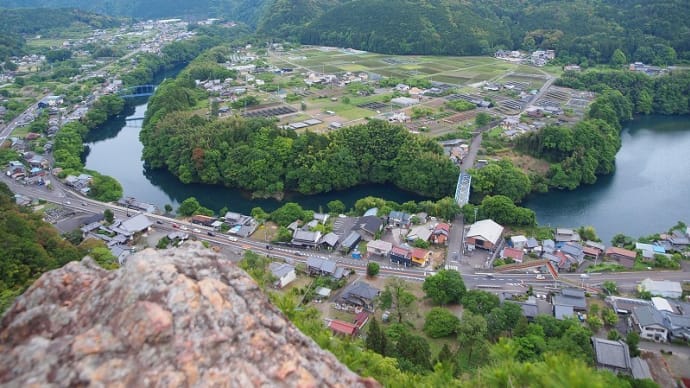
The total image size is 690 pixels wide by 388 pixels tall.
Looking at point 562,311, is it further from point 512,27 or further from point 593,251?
point 512,27

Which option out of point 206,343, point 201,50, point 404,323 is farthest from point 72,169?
point 201,50

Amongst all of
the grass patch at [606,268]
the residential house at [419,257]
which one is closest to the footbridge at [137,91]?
the residential house at [419,257]

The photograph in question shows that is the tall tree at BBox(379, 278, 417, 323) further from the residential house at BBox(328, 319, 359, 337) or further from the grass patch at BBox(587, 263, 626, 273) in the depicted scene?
the grass patch at BBox(587, 263, 626, 273)

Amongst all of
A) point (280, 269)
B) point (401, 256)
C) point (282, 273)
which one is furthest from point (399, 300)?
point (280, 269)

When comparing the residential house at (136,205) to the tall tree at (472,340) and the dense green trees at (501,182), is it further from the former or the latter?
the tall tree at (472,340)

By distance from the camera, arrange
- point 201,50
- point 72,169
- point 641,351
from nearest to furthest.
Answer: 1. point 641,351
2. point 72,169
3. point 201,50

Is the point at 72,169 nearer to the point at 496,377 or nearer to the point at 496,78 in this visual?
the point at 496,377

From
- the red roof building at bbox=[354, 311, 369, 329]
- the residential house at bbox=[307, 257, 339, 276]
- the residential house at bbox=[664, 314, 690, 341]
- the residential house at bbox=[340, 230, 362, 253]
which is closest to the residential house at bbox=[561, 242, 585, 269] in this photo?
the residential house at bbox=[664, 314, 690, 341]
